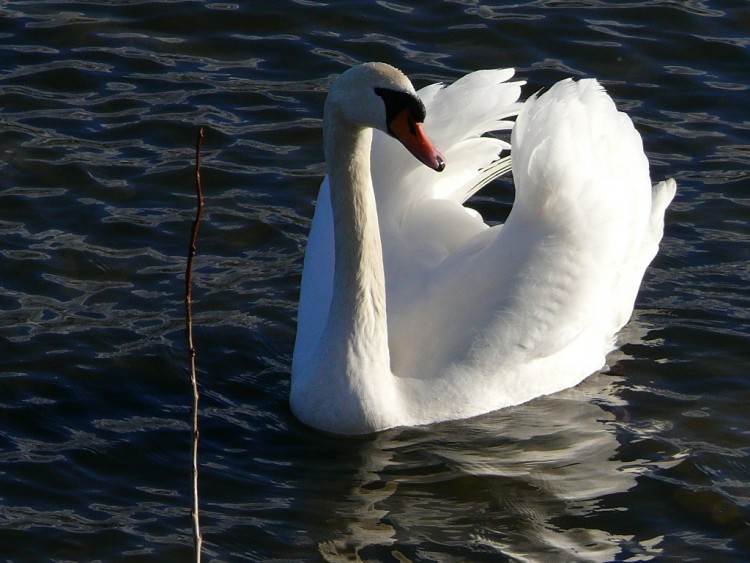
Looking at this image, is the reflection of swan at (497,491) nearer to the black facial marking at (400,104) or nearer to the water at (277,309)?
the water at (277,309)

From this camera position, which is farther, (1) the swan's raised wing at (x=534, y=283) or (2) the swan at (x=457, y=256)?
(1) the swan's raised wing at (x=534, y=283)

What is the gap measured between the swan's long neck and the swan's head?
0.25 meters

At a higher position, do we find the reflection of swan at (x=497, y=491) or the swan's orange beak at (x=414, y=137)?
the swan's orange beak at (x=414, y=137)

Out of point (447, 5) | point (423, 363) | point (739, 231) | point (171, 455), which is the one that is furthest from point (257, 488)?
point (447, 5)

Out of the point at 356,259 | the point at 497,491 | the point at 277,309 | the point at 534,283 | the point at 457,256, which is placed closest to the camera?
the point at 497,491

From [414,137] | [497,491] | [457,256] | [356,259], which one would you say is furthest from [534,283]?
[414,137]

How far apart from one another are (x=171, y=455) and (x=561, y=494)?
1.76 meters

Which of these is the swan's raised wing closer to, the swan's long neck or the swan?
the swan

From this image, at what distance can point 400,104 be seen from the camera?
650cm

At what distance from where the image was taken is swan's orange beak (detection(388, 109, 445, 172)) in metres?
6.50

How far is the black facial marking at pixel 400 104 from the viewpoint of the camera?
21.2 feet

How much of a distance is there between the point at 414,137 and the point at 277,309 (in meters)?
2.33

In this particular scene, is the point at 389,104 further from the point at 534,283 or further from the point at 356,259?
the point at 534,283

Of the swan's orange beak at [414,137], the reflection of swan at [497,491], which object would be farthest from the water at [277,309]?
the swan's orange beak at [414,137]
